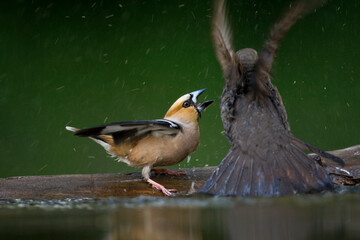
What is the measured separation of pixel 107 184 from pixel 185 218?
110 centimetres

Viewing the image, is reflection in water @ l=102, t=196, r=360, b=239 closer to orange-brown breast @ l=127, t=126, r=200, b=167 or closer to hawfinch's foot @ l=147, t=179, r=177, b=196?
hawfinch's foot @ l=147, t=179, r=177, b=196

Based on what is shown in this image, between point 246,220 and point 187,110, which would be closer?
point 246,220

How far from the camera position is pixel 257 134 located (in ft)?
10.5

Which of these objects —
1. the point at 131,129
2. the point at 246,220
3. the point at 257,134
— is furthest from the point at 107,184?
the point at 246,220

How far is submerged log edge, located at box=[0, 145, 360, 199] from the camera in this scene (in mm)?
3125

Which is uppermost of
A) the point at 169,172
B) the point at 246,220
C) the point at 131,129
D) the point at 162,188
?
the point at 131,129

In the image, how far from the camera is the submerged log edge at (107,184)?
3.12 metres

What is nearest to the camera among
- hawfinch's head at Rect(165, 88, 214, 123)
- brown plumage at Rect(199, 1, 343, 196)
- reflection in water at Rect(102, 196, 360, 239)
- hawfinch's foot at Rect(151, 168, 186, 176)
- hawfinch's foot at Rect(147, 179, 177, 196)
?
reflection in water at Rect(102, 196, 360, 239)

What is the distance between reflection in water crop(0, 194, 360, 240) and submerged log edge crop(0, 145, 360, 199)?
13 centimetres

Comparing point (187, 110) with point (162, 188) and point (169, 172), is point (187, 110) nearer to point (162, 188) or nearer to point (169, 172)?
point (169, 172)

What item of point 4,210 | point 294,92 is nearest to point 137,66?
point 294,92

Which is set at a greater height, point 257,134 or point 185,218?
point 257,134

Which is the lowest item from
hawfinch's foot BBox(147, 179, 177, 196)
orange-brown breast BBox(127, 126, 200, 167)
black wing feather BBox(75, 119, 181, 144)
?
hawfinch's foot BBox(147, 179, 177, 196)

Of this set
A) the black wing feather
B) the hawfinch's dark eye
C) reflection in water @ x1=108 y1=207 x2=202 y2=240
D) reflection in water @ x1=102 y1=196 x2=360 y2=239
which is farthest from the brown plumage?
the hawfinch's dark eye
